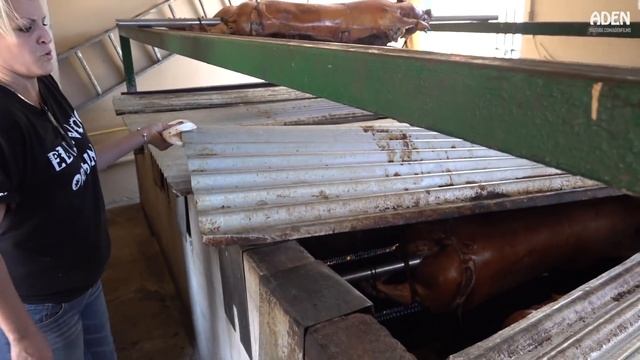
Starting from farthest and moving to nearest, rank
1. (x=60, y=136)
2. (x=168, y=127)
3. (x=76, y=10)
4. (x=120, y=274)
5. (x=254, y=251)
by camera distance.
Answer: (x=76, y=10) < (x=120, y=274) < (x=168, y=127) < (x=60, y=136) < (x=254, y=251)

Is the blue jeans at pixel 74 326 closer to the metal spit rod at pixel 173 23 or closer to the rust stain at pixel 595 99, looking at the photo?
the metal spit rod at pixel 173 23

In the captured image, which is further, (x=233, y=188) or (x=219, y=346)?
(x=219, y=346)

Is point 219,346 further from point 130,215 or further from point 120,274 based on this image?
point 130,215

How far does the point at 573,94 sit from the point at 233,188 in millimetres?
902

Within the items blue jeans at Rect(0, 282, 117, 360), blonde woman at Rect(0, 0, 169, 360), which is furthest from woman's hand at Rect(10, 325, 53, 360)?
blue jeans at Rect(0, 282, 117, 360)

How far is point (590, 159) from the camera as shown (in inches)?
13.0

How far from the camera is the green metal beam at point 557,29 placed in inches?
69.1

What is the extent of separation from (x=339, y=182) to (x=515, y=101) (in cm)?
85

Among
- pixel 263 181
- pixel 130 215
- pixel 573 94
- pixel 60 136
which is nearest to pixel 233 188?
pixel 263 181

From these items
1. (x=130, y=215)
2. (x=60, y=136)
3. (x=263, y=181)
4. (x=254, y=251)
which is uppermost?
(x=60, y=136)

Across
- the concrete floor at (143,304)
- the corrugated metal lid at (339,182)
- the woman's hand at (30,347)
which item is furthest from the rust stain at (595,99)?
the concrete floor at (143,304)

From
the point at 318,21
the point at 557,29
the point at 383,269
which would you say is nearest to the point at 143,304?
the point at 383,269

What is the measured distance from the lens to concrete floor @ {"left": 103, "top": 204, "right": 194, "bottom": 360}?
2.40m

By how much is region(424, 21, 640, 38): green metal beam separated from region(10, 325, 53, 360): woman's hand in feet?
6.36
